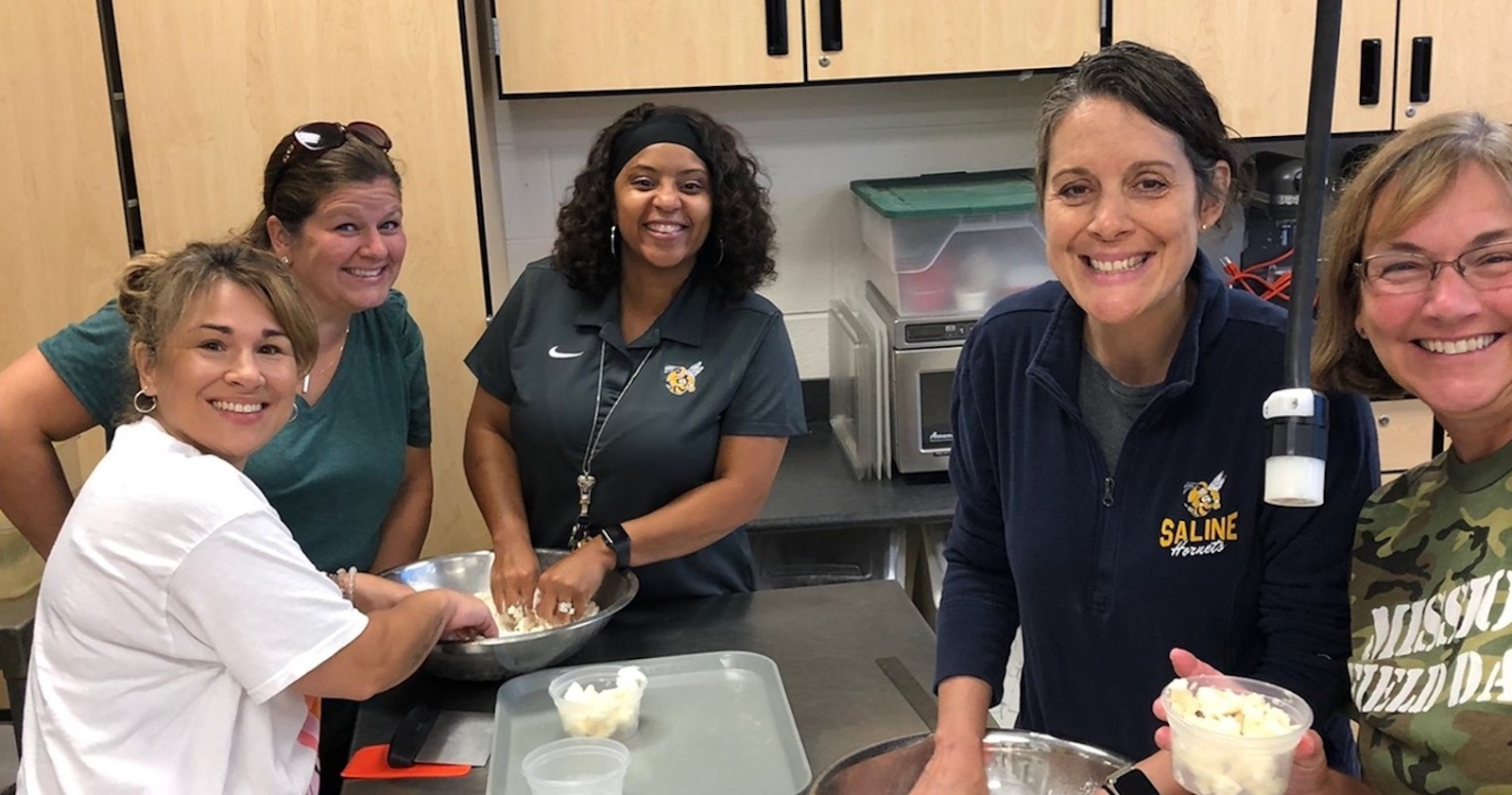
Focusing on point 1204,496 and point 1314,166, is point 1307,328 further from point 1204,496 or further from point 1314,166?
point 1204,496

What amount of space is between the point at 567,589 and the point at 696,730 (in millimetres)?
337

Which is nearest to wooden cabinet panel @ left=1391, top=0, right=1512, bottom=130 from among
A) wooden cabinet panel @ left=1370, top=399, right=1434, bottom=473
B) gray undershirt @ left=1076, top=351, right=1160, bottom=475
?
wooden cabinet panel @ left=1370, top=399, right=1434, bottom=473

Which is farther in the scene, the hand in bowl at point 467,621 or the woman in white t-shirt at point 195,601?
the hand in bowl at point 467,621

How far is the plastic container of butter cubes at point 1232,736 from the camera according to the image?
3.28 ft

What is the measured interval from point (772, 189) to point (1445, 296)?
2.11 metres

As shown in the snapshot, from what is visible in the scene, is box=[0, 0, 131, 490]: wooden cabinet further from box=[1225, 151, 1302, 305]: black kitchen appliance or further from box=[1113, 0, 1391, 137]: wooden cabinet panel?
box=[1225, 151, 1302, 305]: black kitchen appliance

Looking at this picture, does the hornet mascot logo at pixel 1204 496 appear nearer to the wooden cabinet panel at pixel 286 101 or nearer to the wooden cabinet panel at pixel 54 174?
the wooden cabinet panel at pixel 286 101

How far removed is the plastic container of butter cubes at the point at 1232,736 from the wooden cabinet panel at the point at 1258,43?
1996 millimetres

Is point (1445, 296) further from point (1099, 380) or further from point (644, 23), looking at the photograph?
point (644, 23)

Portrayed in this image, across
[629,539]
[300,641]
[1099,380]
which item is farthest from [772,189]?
[300,641]

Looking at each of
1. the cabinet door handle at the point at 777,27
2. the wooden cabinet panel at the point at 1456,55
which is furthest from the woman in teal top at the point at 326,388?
the wooden cabinet panel at the point at 1456,55

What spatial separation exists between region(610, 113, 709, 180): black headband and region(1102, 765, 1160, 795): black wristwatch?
1161 millimetres

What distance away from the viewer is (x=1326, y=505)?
122 centimetres

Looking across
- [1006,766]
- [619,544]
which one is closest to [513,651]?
[619,544]
